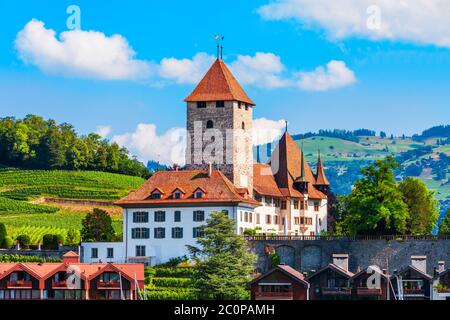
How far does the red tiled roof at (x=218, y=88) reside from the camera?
80125 millimetres

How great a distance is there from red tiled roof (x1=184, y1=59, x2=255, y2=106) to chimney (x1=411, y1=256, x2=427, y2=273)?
1947 cm

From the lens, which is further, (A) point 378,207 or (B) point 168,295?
(A) point 378,207

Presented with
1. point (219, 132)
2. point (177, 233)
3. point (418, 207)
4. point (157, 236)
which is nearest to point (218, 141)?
point (219, 132)

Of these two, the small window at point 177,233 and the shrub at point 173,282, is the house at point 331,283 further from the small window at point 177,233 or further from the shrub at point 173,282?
the small window at point 177,233

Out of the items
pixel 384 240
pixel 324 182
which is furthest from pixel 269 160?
pixel 384 240

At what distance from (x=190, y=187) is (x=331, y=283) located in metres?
14.6

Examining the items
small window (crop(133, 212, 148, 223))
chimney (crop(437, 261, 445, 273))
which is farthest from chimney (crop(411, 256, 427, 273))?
small window (crop(133, 212, 148, 223))

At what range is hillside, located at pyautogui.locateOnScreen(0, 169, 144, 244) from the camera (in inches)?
3868

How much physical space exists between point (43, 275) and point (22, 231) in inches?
803

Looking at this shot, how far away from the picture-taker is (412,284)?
2581 inches

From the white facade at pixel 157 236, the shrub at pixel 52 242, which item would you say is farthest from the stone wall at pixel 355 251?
the shrub at pixel 52 242

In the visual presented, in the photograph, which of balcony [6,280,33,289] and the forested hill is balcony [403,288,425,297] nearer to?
balcony [6,280,33,289]

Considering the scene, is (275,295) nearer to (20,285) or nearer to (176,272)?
(176,272)
